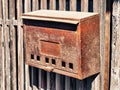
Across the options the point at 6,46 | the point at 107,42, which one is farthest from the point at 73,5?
the point at 6,46

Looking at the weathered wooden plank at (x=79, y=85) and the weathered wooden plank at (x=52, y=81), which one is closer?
the weathered wooden plank at (x=79, y=85)

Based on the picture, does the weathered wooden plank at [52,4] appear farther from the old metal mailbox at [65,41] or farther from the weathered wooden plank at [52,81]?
the weathered wooden plank at [52,81]

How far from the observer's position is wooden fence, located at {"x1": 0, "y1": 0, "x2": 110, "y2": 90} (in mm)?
2912

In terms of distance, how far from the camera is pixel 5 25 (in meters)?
3.87

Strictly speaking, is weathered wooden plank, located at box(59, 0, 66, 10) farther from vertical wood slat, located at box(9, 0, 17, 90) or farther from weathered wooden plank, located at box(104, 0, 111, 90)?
vertical wood slat, located at box(9, 0, 17, 90)

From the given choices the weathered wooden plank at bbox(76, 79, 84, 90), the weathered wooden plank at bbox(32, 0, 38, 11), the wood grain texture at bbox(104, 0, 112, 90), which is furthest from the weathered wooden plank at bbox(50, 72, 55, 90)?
the weathered wooden plank at bbox(32, 0, 38, 11)

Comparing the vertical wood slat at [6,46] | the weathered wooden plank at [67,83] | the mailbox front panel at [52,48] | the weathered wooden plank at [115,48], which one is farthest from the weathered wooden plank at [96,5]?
the vertical wood slat at [6,46]

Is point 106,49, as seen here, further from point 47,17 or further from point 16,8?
point 16,8

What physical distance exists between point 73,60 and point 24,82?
1.18m

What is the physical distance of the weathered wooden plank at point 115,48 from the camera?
272cm

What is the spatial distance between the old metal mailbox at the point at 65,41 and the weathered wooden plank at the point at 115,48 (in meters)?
0.16

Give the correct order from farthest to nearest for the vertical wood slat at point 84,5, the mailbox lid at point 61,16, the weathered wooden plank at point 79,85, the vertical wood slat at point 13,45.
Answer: the vertical wood slat at point 13,45 < the weathered wooden plank at point 79,85 < the vertical wood slat at point 84,5 < the mailbox lid at point 61,16

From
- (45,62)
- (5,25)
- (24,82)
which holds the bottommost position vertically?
(24,82)

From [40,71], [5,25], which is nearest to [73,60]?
[40,71]
